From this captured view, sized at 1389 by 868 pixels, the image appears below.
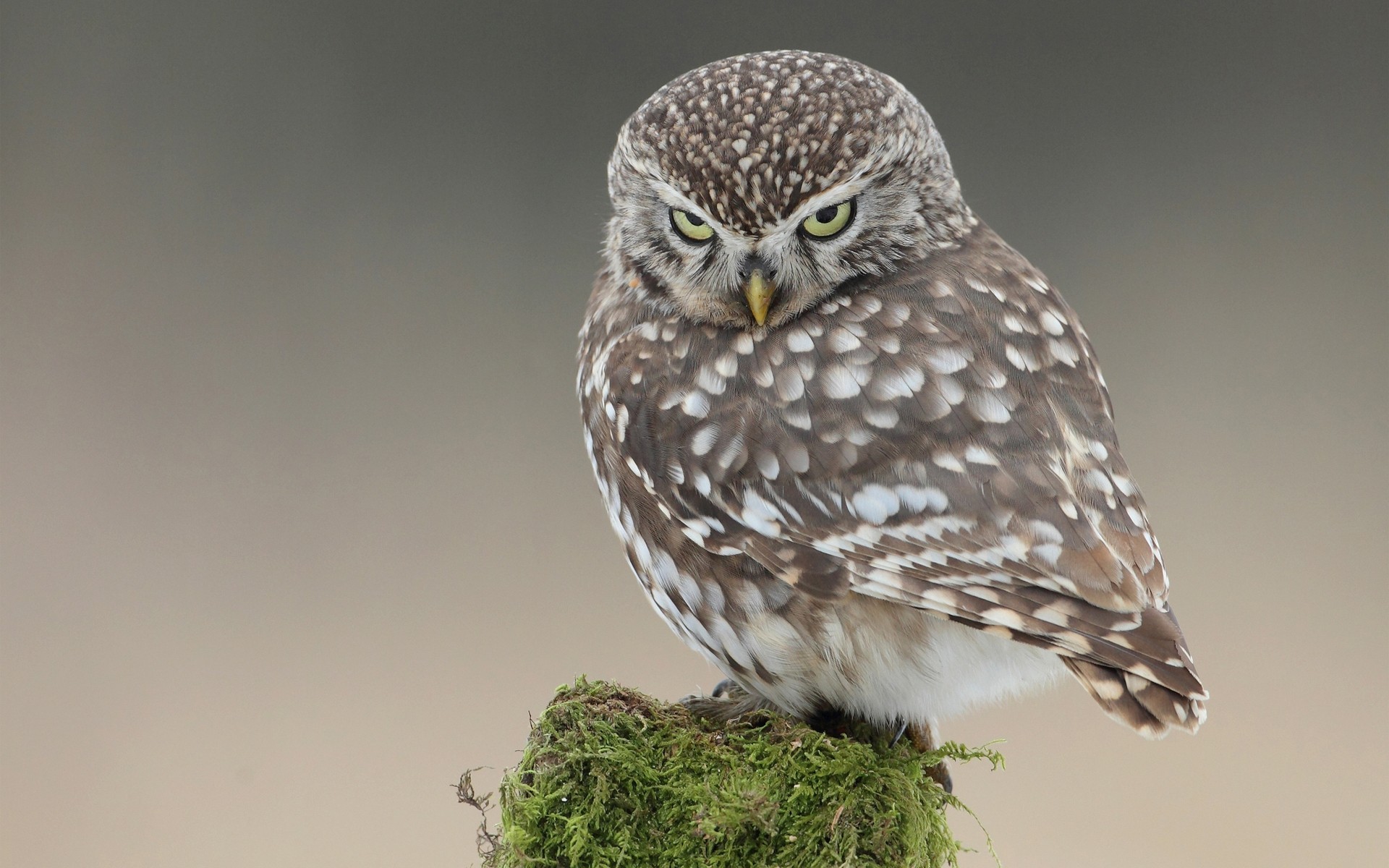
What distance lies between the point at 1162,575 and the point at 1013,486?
25cm

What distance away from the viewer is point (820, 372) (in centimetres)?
182

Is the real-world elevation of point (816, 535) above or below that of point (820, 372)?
below

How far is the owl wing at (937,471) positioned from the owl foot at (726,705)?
26 cm

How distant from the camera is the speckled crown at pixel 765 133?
1.78 meters

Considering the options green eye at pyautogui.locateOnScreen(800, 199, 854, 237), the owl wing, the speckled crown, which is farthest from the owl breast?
the speckled crown

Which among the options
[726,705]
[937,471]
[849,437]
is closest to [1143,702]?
[937,471]

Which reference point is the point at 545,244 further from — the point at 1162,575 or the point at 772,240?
the point at 1162,575

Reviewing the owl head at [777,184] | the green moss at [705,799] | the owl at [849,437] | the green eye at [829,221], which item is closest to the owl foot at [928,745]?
the owl at [849,437]

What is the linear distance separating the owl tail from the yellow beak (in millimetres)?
702

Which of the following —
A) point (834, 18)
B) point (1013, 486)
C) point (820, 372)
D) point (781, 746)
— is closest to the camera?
point (781, 746)

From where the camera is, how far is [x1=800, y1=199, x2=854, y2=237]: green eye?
1.86 metres

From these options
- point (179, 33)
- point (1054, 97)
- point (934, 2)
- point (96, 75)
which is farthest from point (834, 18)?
point (96, 75)

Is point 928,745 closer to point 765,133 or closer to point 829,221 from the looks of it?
point 829,221

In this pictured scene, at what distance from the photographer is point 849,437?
1.77 meters
